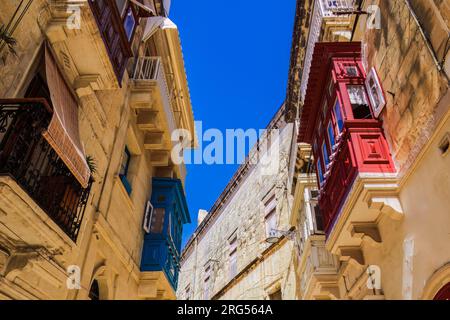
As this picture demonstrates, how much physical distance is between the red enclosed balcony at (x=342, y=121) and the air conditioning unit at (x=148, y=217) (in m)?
4.91

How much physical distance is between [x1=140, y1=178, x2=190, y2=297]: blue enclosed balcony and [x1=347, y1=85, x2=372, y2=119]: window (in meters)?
6.20

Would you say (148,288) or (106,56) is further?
(148,288)

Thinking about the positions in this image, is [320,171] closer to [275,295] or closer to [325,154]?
[325,154]

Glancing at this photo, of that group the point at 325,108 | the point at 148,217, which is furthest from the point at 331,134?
the point at 148,217

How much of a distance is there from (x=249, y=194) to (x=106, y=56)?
1462 cm

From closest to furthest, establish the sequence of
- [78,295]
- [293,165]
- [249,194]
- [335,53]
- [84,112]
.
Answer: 1. [78,295]
2. [84,112]
3. [335,53]
4. [293,165]
5. [249,194]

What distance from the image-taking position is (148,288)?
9109 millimetres

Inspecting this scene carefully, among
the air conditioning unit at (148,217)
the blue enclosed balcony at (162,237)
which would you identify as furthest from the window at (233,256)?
the air conditioning unit at (148,217)

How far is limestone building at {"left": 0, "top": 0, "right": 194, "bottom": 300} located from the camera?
4117 millimetres

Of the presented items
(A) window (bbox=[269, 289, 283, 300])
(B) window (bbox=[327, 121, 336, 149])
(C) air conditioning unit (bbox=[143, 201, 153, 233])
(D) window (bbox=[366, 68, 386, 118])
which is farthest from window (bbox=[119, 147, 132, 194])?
(A) window (bbox=[269, 289, 283, 300])

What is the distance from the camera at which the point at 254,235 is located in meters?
17.3

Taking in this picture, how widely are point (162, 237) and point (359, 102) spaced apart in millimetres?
6417

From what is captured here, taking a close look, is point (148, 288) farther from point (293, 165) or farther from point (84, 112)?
point (293, 165)
